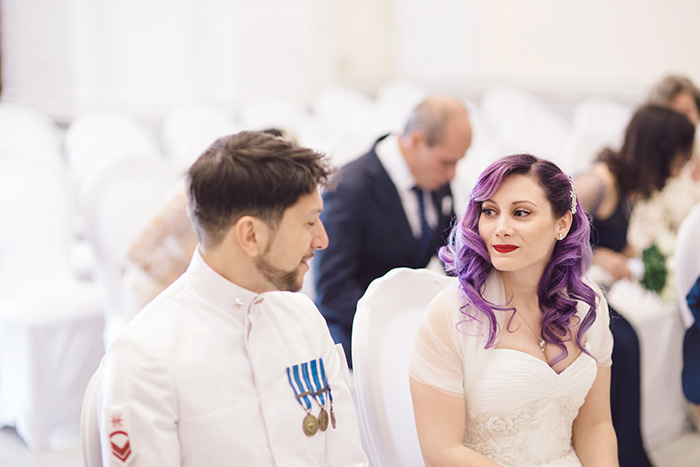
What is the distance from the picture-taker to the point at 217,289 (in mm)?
1425

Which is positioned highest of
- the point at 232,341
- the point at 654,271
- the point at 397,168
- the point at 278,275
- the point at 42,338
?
the point at 278,275

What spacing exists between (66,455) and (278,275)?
1854mm

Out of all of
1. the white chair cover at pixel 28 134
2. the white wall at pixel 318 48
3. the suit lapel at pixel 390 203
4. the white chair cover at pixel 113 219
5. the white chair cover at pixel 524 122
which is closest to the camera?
the suit lapel at pixel 390 203

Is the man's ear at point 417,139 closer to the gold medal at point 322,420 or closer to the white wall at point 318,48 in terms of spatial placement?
the gold medal at point 322,420

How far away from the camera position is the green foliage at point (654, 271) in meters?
2.87

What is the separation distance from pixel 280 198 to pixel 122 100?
4.78 metres

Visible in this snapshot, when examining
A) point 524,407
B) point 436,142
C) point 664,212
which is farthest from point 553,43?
point 524,407

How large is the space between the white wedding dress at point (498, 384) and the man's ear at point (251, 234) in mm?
457

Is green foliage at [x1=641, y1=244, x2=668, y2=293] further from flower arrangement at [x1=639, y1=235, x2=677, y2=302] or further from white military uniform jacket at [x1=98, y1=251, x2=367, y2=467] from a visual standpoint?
white military uniform jacket at [x1=98, y1=251, x2=367, y2=467]

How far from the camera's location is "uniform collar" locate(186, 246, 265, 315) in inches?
56.0

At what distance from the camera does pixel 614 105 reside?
5074 mm

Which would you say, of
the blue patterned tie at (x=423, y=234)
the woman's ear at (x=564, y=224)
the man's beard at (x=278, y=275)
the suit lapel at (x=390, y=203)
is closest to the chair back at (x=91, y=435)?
the man's beard at (x=278, y=275)

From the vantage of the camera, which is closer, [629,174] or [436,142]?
[436,142]

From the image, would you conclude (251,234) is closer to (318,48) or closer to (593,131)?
(593,131)
